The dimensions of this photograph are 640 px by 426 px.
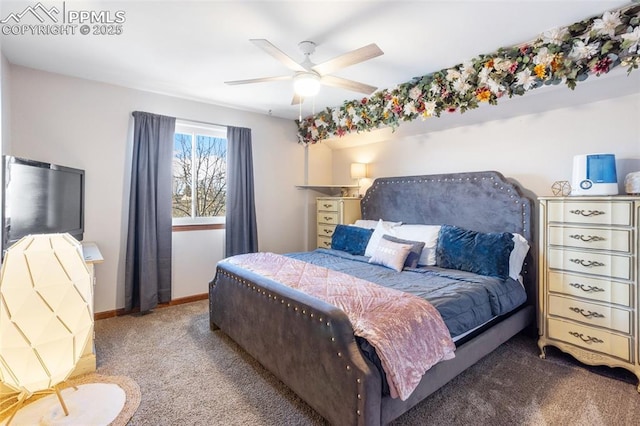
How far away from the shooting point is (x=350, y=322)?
1625mm

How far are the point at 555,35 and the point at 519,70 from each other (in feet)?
1.02

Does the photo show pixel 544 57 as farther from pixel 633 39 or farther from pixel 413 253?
pixel 413 253

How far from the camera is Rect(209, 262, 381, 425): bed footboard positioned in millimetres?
1478

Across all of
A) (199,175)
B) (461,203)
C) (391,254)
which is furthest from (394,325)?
(199,175)

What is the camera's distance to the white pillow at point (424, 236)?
3.09m

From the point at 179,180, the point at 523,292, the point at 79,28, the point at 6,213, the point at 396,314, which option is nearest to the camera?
the point at 396,314

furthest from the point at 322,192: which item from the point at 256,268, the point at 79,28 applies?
the point at 79,28

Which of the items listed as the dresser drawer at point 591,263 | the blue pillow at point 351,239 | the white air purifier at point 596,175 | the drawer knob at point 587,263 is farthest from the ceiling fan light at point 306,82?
the drawer knob at point 587,263

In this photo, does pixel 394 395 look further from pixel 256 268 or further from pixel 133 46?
pixel 133 46

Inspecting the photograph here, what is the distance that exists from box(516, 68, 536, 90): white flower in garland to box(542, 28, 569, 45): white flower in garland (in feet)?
0.72

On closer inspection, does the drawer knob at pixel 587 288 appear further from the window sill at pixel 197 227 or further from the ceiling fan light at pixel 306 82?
the window sill at pixel 197 227

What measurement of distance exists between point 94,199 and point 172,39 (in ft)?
6.28

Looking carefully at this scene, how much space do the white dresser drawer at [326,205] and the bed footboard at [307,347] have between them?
7.02 feet

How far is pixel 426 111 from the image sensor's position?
3104 mm
